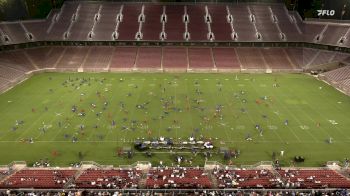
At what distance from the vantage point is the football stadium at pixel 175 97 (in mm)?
35250

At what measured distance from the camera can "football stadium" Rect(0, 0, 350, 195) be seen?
3525cm

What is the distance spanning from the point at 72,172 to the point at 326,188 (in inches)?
1066

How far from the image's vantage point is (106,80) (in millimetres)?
75688

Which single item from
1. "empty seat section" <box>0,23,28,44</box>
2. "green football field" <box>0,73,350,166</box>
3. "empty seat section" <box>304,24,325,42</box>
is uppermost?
"empty seat section" <box>304,24,325,42</box>

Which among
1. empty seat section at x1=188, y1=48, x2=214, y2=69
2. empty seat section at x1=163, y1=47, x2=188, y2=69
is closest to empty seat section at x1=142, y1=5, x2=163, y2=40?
empty seat section at x1=163, y1=47, x2=188, y2=69

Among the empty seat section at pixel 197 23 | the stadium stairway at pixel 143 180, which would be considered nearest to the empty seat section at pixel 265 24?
the empty seat section at pixel 197 23

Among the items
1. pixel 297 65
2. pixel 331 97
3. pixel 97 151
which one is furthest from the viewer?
pixel 297 65

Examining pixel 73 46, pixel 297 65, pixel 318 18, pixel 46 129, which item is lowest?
pixel 46 129

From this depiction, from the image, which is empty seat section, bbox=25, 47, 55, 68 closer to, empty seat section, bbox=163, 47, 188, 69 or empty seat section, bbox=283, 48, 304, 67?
empty seat section, bbox=163, 47, 188, 69

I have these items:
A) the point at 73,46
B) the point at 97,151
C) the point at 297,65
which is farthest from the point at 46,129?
the point at 297,65

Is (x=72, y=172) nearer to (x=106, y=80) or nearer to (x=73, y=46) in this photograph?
(x=106, y=80)

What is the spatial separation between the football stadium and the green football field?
10.7 inches

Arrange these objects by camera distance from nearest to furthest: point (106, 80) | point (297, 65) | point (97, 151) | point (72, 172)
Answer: point (72, 172) < point (97, 151) < point (106, 80) < point (297, 65)

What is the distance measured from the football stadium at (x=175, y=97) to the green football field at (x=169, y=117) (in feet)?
0.89
